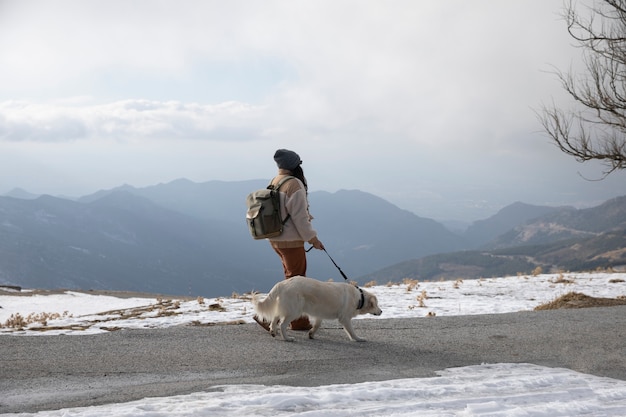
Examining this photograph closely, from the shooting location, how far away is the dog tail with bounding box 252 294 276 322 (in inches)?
350

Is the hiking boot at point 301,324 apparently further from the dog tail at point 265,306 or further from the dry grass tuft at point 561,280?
the dry grass tuft at point 561,280

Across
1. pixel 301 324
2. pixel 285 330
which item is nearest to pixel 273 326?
pixel 285 330

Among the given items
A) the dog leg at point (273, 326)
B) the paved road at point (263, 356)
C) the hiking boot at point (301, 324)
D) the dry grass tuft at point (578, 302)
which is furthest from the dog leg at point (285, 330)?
the dry grass tuft at point (578, 302)

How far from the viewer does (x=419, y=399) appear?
5906mm

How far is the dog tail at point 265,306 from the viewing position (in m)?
8.90

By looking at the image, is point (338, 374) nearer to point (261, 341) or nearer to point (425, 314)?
point (261, 341)

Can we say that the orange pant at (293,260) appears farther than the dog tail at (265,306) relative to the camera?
Yes

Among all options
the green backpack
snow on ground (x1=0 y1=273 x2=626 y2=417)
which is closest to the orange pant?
the green backpack

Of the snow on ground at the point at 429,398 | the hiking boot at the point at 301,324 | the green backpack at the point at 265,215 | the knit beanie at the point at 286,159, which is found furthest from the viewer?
the hiking boot at the point at 301,324

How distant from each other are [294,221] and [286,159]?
989 millimetres

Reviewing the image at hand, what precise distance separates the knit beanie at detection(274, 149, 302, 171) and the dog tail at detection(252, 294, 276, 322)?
6.54 feet

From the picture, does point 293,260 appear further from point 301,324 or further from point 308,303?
point 301,324

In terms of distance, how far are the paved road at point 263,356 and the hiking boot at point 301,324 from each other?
264 mm

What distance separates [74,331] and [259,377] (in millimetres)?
4884
